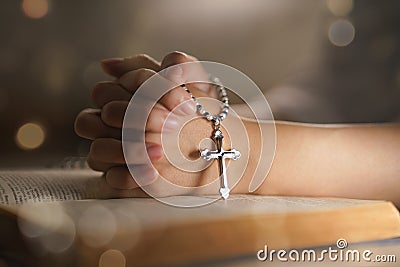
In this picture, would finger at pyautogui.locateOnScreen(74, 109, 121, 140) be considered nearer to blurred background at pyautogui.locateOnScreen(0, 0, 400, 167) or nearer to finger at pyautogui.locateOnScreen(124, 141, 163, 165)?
finger at pyautogui.locateOnScreen(124, 141, 163, 165)

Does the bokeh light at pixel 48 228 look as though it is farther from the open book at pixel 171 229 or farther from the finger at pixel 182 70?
the finger at pixel 182 70

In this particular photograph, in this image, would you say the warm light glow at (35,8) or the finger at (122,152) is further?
the warm light glow at (35,8)

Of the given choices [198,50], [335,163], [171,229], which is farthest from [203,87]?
[198,50]

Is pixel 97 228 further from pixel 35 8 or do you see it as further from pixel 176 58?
pixel 35 8

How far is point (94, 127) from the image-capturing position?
0.56 m

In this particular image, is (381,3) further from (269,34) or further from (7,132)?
(7,132)

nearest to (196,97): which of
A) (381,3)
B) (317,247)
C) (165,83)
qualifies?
(165,83)

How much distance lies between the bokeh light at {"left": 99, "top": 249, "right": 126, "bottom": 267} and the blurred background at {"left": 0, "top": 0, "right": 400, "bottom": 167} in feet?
2.33

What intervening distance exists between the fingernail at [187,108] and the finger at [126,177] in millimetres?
59

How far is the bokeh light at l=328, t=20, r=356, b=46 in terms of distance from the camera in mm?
1147

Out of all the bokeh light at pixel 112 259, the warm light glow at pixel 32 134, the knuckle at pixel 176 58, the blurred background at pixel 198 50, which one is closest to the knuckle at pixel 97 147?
the knuckle at pixel 176 58

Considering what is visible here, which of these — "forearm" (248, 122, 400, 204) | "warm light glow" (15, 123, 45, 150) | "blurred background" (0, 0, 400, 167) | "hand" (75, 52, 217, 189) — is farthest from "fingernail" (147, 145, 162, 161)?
"warm light glow" (15, 123, 45, 150)

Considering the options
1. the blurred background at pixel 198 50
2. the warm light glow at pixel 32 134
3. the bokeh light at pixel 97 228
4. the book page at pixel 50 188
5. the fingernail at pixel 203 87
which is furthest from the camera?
the warm light glow at pixel 32 134

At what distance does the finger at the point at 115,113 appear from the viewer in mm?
537
